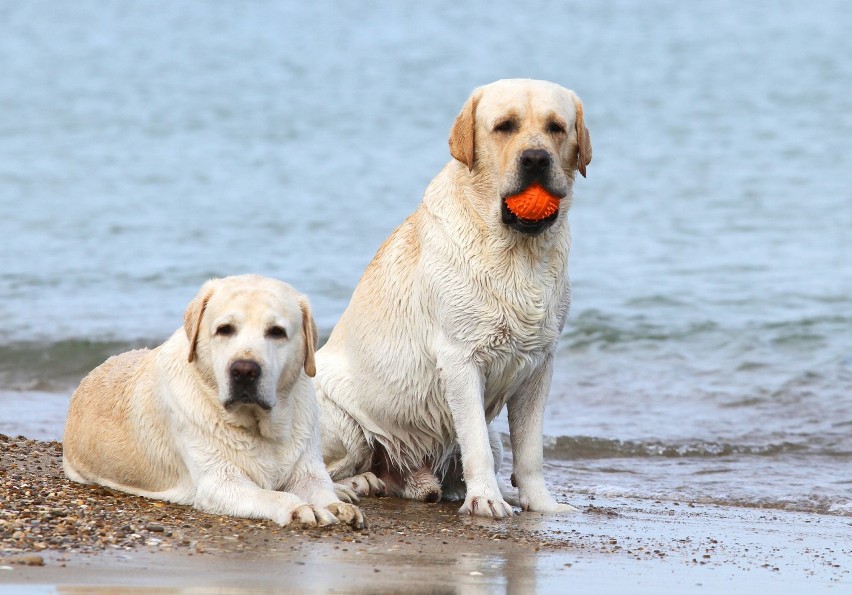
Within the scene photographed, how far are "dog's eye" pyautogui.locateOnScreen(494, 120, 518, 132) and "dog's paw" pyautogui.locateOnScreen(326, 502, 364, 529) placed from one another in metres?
1.82

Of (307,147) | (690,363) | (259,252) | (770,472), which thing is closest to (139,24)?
(307,147)

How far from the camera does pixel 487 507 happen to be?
5980 millimetres

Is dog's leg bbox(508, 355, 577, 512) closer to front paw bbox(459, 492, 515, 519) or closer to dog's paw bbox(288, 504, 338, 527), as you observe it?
front paw bbox(459, 492, 515, 519)

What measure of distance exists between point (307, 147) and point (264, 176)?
9.28ft

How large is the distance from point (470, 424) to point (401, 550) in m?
1.26

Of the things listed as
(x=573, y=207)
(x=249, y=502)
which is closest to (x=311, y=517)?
(x=249, y=502)

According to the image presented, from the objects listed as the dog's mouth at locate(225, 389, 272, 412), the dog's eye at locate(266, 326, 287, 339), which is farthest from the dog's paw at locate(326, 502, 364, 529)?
the dog's eye at locate(266, 326, 287, 339)

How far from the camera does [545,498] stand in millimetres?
6262

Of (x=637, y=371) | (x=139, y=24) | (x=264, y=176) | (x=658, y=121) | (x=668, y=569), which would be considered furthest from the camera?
(x=139, y=24)

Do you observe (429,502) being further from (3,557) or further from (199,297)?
(3,557)

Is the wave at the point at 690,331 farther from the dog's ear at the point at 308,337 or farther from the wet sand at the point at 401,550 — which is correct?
the dog's ear at the point at 308,337

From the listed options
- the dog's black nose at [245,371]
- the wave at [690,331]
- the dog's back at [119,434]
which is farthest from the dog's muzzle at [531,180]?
the wave at [690,331]

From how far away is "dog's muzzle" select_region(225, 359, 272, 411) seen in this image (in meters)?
5.38

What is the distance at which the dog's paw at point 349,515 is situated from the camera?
536 cm
